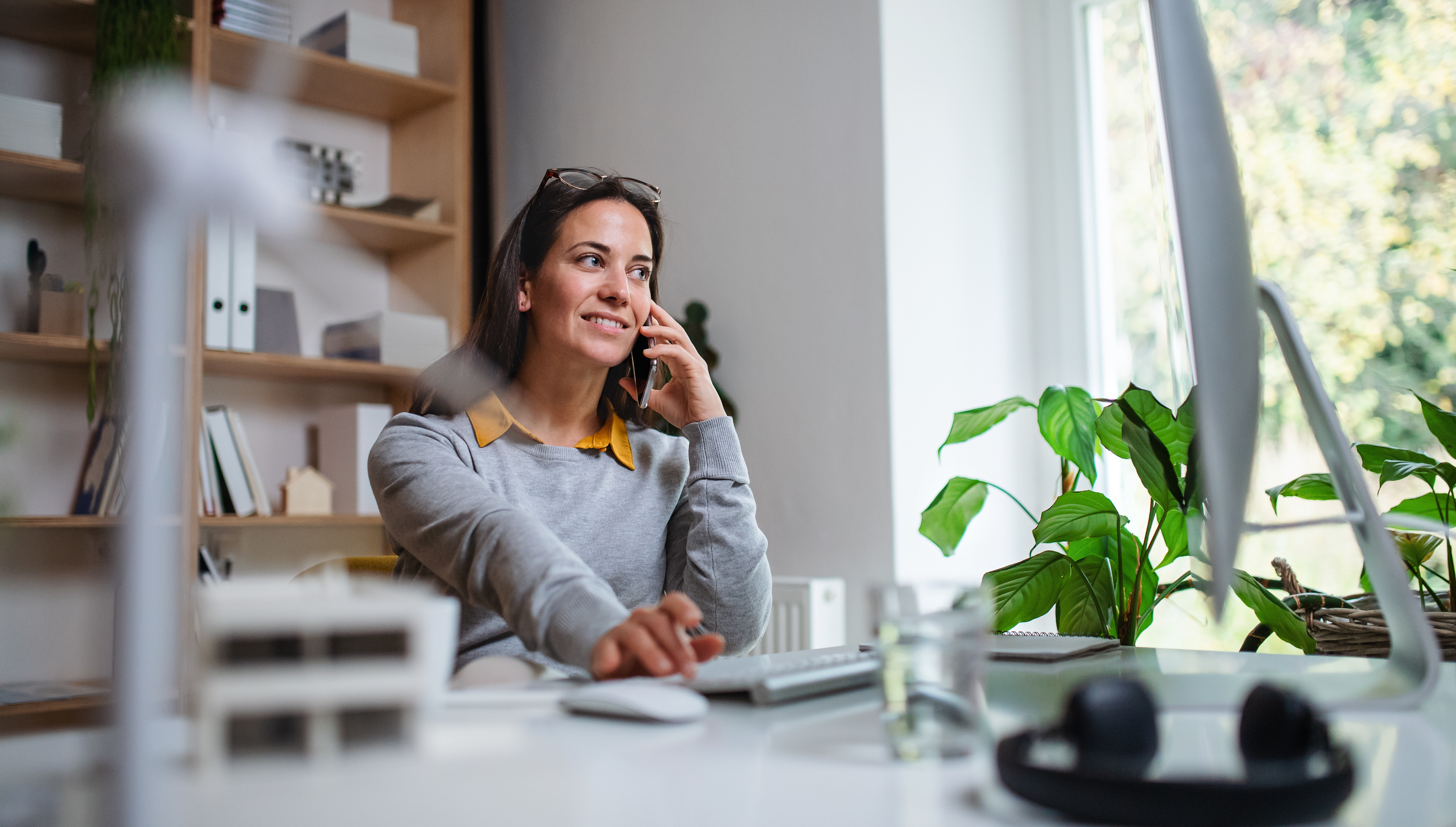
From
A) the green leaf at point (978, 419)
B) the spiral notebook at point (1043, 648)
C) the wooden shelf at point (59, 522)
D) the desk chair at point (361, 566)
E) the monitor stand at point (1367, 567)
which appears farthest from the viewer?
the green leaf at point (978, 419)

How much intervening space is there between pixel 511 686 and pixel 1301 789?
1.54 ft

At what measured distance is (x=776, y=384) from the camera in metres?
2.24

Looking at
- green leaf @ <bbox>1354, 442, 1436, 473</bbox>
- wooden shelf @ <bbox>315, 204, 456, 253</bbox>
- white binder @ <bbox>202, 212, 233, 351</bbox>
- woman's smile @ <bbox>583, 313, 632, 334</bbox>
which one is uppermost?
wooden shelf @ <bbox>315, 204, 456, 253</bbox>

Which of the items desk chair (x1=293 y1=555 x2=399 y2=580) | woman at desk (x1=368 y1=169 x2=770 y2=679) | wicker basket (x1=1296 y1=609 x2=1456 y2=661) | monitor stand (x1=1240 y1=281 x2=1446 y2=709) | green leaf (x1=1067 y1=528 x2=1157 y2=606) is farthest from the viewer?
green leaf (x1=1067 y1=528 x2=1157 y2=606)

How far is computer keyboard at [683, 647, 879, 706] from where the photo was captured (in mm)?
623

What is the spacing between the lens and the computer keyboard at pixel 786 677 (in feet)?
2.04

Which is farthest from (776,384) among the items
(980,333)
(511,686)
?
(511,686)

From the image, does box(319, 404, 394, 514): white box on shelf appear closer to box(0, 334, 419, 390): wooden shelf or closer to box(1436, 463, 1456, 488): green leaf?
box(0, 334, 419, 390): wooden shelf

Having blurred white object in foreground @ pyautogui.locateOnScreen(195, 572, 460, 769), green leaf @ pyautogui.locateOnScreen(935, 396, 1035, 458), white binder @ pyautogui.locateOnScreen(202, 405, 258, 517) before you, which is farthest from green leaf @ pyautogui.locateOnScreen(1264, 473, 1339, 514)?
white binder @ pyautogui.locateOnScreen(202, 405, 258, 517)

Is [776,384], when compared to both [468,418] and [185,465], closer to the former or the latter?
[468,418]

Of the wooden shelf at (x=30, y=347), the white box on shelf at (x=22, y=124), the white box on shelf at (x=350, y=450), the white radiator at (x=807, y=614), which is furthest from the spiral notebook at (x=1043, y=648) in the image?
the white box on shelf at (x=350, y=450)

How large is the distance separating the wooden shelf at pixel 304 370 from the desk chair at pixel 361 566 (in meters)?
1.23

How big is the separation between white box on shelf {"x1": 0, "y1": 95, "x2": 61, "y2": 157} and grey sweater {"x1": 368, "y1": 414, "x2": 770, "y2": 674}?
3.67 feet

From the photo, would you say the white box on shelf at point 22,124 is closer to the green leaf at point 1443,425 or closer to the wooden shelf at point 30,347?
the wooden shelf at point 30,347
